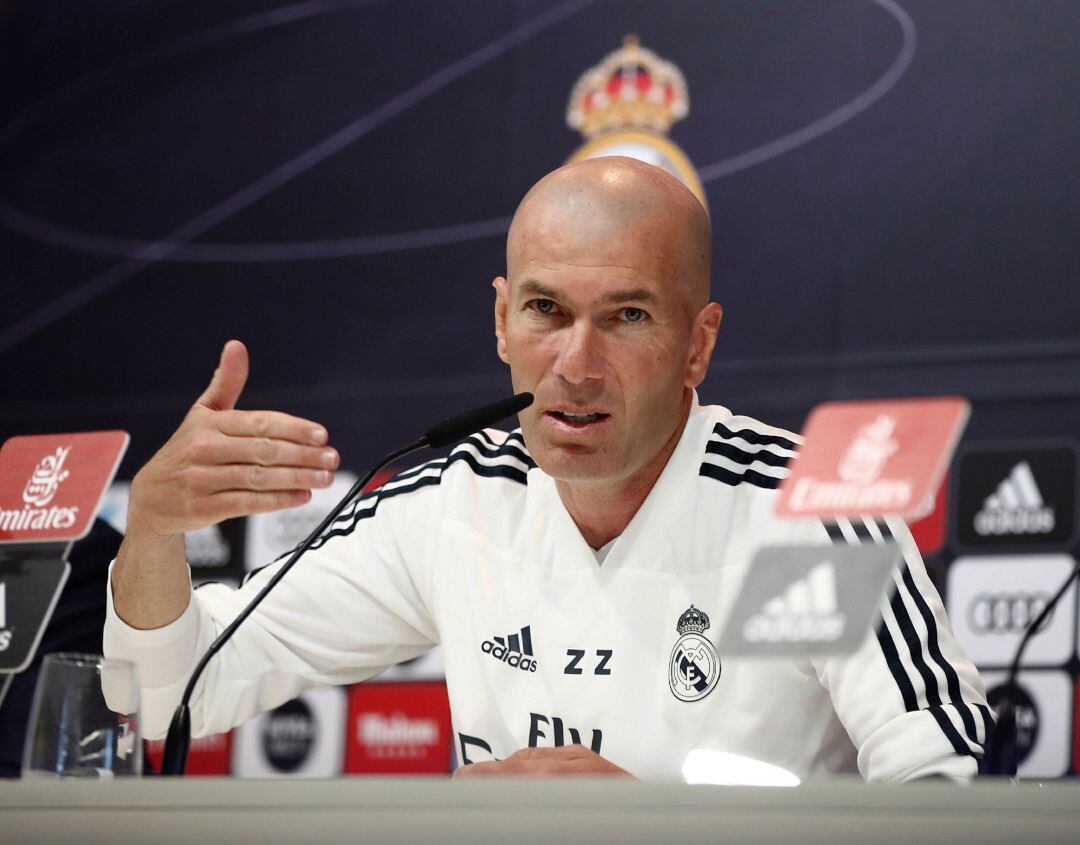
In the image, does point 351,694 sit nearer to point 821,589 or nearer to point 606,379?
point 606,379

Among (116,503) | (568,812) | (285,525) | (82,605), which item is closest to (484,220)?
(285,525)

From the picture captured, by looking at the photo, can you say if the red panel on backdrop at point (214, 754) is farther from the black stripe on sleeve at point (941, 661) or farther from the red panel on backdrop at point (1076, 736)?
the black stripe on sleeve at point (941, 661)

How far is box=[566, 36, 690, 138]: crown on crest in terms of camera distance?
267 centimetres

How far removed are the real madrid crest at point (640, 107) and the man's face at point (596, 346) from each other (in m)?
0.93

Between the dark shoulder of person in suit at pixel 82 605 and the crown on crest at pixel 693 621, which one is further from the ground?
the dark shoulder of person in suit at pixel 82 605

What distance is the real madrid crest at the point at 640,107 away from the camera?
2.66m

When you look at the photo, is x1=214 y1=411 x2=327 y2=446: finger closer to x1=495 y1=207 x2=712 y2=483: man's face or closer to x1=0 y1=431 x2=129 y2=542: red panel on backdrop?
x1=495 y1=207 x2=712 y2=483: man's face

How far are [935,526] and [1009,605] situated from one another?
0.54 feet

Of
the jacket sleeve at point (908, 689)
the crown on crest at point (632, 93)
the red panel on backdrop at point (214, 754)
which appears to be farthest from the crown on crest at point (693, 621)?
the red panel on backdrop at point (214, 754)

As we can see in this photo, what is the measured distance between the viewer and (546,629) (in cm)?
171

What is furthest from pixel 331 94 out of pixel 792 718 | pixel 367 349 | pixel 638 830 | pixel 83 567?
pixel 638 830

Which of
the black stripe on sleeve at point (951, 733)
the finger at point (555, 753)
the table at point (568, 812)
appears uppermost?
the black stripe on sleeve at point (951, 733)

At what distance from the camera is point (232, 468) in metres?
1.53

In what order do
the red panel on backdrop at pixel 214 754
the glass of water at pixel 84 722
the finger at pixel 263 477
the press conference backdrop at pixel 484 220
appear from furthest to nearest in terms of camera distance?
the red panel on backdrop at pixel 214 754, the press conference backdrop at pixel 484 220, the finger at pixel 263 477, the glass of water at pixel 84 722
